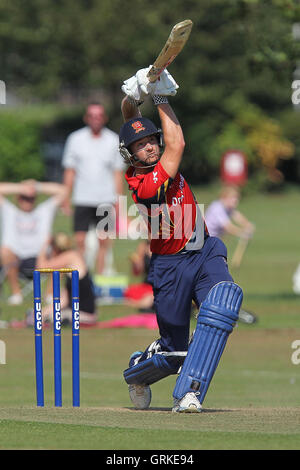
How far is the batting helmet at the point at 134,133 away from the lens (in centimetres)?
800

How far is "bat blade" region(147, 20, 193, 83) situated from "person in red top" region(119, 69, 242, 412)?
0.14 metres

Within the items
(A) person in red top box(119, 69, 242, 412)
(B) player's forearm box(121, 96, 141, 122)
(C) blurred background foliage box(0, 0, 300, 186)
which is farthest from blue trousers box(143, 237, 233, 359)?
(C) blurred background foliage box(0, 0, 300, 186)

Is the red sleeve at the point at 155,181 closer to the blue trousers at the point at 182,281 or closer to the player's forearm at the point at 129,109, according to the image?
the blue trousers at the point at 182,281

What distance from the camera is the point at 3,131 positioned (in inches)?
1822

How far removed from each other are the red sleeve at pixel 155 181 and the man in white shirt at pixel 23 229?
9427mm

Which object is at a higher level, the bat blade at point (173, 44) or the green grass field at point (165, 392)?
the bat blade at point (173, 44)

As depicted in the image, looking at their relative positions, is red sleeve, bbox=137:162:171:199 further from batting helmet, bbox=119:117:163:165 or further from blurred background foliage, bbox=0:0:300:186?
blurred background foliage, bbox=0:0:300:186

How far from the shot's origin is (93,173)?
16.7 m

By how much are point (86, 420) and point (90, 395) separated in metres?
3.44

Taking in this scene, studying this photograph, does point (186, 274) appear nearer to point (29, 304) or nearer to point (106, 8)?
point (29, 304)

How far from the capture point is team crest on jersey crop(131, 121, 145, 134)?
26.3ft

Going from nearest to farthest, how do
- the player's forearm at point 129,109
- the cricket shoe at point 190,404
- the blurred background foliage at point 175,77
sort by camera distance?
the cricket shoe at point 190,404 → the player's forearm at point 129,109 → the blurred background foliage at point 175,77

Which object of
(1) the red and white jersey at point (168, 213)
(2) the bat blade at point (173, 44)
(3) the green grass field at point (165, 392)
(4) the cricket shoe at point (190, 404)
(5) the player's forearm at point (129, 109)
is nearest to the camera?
(3) the green grass field at point (165, 392)

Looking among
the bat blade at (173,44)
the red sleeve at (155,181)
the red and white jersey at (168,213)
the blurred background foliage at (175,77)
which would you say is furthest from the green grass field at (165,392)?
the blurred background foliage at (175,77)
